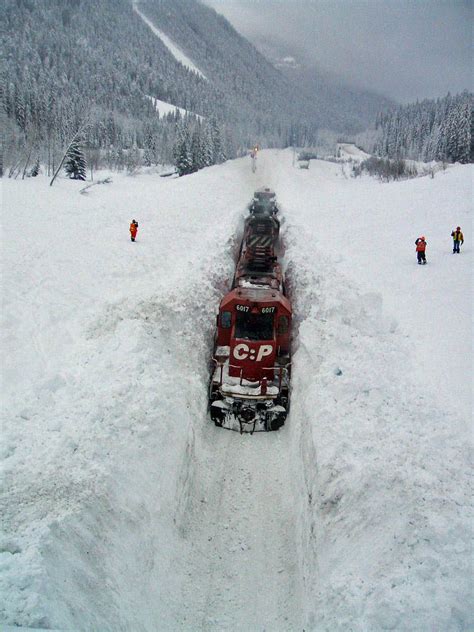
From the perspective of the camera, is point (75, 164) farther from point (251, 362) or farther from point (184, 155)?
point (251, 362)

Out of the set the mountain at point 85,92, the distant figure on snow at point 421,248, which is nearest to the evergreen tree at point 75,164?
the mountain at point 85,92

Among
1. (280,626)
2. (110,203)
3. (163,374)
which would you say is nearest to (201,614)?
(280,626)

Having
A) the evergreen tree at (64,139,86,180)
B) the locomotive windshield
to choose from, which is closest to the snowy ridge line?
the evergreen tree at (64,139,86,180)

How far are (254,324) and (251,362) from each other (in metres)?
1.40

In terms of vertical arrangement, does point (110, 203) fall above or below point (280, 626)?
above

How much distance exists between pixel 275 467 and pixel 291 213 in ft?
96.2

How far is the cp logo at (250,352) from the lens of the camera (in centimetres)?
1327

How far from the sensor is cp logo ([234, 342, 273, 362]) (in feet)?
43.5

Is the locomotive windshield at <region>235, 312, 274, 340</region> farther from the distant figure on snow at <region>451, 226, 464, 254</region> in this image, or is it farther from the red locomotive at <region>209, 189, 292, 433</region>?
the distant figure on snow at <region>451, 226, 464, 254</region>

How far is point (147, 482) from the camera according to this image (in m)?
8.70

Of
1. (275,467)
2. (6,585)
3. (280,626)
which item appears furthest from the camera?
(275,467)

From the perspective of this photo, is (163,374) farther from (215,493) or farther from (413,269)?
(413,269)

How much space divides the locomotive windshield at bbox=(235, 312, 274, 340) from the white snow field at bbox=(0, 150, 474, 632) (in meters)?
1.38

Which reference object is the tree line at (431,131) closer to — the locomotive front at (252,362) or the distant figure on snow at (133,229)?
the distant figure on snow at (133,229)
